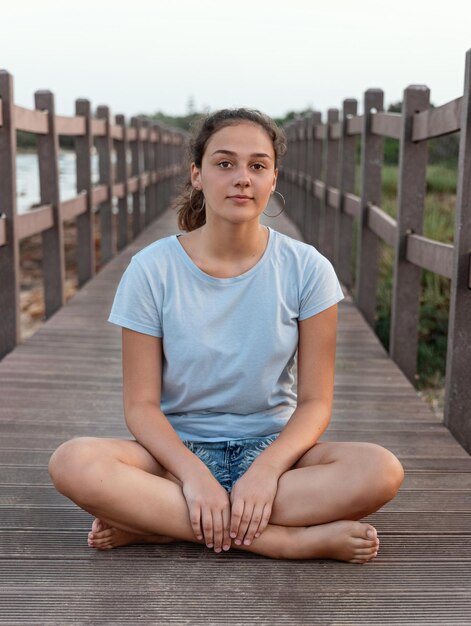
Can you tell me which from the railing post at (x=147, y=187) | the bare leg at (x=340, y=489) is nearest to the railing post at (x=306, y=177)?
the railing post at (x=147, y=187)

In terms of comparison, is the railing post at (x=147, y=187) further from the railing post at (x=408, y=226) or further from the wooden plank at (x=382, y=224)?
the railing post at (x=408, y=226)

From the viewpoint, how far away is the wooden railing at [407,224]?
10.3 feet

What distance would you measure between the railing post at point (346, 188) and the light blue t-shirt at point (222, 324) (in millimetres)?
4260

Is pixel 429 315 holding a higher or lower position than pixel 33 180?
lower

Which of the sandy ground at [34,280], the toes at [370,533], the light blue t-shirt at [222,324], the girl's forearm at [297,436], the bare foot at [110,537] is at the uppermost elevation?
the light blue t-shirt at [222,324]

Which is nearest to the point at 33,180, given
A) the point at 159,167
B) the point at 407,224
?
the point at 159,167

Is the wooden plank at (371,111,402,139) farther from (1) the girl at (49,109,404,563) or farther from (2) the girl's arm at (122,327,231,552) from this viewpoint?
(2) the girl's arm at (122,327,231,552)

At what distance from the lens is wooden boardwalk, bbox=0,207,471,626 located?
1870 mm

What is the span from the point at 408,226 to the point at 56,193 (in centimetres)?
218

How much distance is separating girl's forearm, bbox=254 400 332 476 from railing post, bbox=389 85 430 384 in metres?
2.02

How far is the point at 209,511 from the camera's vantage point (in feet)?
6.81

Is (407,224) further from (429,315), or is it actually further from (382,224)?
(429,315)

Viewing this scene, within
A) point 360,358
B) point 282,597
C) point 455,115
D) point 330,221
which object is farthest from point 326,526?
point 330,221

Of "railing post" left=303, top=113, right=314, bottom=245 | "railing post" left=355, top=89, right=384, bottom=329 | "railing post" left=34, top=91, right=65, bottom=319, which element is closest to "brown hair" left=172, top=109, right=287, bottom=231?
"railing post" left=34, top=91, right=65, bottom=319
